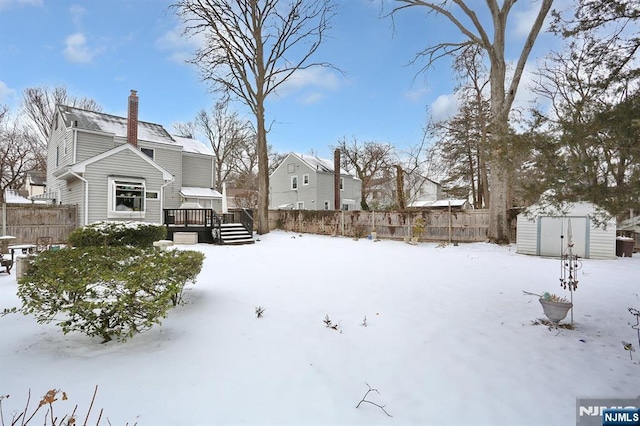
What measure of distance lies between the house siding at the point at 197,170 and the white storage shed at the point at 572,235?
60.1 feet

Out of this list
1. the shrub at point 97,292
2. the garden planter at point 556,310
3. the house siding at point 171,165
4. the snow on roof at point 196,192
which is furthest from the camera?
the snow on roof at point 196,192

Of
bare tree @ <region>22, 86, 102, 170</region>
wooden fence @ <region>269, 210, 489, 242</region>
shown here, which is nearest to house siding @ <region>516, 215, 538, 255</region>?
wooden fence @ <region>269, 210, 489, 242</region>

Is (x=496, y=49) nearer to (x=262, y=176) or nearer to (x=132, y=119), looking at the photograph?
(x=262, y=176)

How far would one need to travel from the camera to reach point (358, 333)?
3.84m

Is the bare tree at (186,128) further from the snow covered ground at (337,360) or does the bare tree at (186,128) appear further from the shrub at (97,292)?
the shrub at (97,292)

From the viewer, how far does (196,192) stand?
63.5ft

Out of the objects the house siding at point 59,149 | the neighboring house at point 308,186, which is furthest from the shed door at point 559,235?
the house siding at point 59,149

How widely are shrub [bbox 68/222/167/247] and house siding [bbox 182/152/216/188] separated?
36.7 ft

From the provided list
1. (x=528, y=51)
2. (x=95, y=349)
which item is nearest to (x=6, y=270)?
(x=95, y=349)

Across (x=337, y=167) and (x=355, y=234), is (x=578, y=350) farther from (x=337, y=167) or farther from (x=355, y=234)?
(x=337, y=167)

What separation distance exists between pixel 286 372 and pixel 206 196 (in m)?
17.9

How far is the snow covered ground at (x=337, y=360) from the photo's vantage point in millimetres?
2396

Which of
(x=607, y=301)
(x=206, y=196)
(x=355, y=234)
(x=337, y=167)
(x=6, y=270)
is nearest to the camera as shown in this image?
(x=607, y=301)

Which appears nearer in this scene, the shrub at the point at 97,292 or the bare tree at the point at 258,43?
the shrub at the point at 97,292
